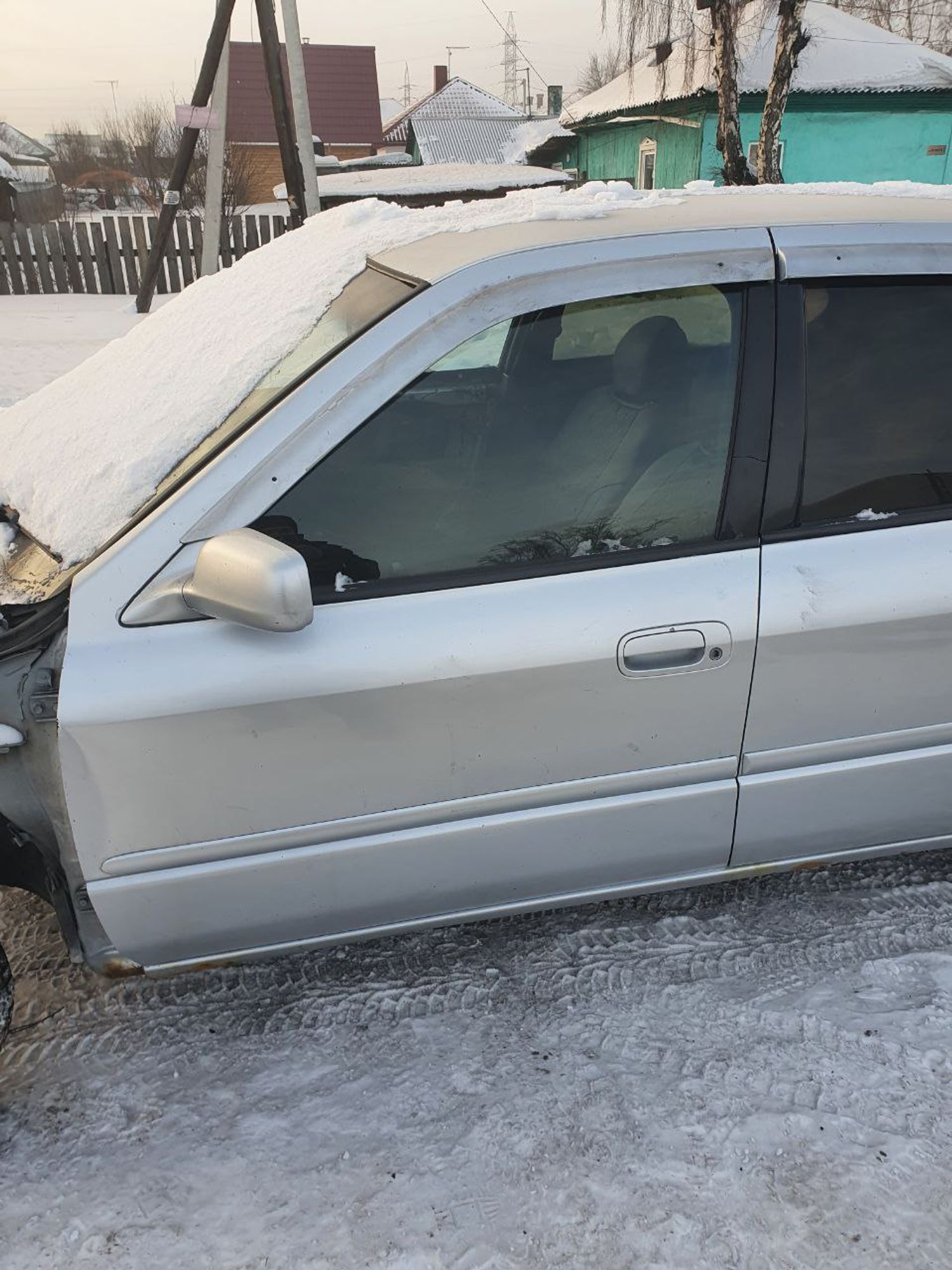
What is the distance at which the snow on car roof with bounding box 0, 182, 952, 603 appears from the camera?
1.94 meters

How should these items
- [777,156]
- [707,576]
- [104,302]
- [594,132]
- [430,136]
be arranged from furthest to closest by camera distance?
[430,136], [594,132], [104,302], [777,156], [707,576]

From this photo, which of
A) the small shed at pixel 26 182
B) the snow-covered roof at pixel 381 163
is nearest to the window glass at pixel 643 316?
the snow-covered roof at pixel 381 163

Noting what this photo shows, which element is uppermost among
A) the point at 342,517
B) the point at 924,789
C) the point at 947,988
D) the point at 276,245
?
the point at 276,245

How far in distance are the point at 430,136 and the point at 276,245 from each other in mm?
36854

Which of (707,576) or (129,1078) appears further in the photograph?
(129,1078)

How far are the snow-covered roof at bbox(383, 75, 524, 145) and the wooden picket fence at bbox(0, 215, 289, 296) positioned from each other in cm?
2692

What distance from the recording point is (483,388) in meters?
2.25

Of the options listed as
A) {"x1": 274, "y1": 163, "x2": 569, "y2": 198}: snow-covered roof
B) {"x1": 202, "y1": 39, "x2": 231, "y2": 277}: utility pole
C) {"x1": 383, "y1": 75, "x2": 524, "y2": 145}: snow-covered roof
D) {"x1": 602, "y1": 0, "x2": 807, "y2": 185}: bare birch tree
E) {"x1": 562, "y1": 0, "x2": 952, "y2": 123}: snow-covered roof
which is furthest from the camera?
{"x1": 383, "y1": 75, "x2": 524, "y2": 145}: snow-covered roof

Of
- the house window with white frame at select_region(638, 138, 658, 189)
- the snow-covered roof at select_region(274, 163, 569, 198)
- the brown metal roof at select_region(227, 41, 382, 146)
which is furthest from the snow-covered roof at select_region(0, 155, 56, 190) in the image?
the house window with white frame at select_region(638, 138, 658, 189)

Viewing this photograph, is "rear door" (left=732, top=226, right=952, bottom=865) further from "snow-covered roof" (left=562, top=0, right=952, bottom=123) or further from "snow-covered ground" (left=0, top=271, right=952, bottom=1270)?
"snow-covered roof" (left=562, top=0, right=952, bottom=123)

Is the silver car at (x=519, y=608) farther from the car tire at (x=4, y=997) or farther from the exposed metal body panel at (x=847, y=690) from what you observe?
the car tire at (x=4, y=997)

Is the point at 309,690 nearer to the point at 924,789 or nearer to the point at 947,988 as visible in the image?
the point at 924,789

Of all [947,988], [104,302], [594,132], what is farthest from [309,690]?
[594,132]

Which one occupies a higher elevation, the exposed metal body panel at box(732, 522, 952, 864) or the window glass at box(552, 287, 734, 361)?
the window glass at box(552, 287, 734, 361)
